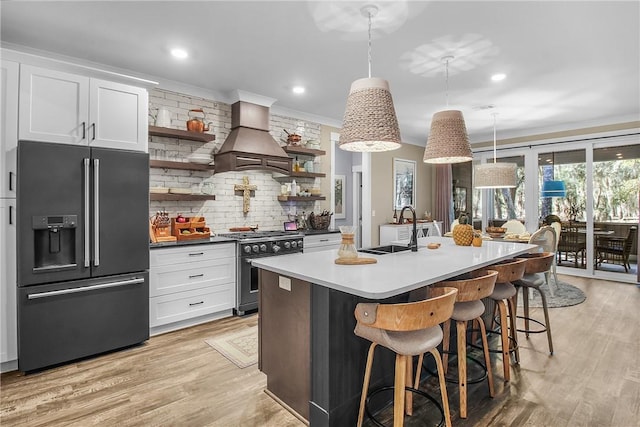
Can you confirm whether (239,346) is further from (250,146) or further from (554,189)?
(554,189)

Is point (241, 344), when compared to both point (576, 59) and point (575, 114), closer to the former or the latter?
point (576, 59)

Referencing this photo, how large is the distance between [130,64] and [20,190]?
1.72m

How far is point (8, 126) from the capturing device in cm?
263

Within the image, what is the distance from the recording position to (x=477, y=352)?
3.04 metres

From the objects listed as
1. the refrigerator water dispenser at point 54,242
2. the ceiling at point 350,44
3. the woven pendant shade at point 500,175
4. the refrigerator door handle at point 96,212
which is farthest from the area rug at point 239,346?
the woven pendant shade at point 500,175

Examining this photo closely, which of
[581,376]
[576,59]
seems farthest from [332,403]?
[576,59]

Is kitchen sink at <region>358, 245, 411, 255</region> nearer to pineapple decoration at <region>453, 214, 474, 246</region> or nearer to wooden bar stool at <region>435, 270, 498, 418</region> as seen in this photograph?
pineapple decoration at <region>453, 214, 474, 246</region>

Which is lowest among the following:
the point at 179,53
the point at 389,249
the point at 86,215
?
the point at 389,249

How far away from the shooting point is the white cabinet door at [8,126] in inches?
103

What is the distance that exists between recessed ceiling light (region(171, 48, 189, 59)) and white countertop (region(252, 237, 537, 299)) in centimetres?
223

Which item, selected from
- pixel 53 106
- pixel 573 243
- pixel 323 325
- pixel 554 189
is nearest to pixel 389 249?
pixel 323 325

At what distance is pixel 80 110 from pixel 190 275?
1.80 metres

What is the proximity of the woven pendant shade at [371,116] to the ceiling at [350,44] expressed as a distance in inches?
34.3

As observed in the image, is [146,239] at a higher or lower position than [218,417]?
higher
